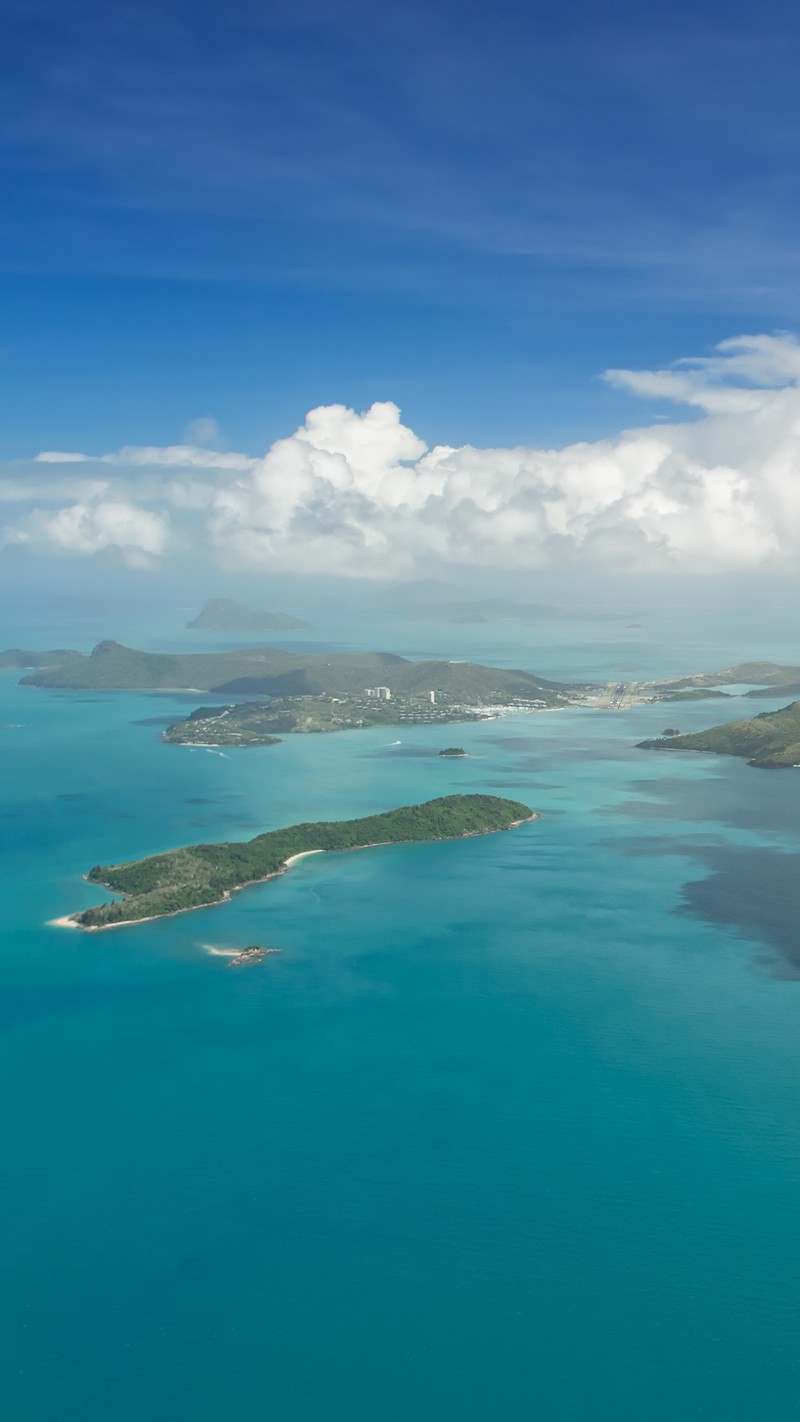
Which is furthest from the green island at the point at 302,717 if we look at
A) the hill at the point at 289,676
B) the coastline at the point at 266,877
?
the coastline at the point at 266,877

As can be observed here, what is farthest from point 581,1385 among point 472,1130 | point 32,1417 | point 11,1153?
point 11,1153

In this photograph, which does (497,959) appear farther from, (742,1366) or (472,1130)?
(742,1366)

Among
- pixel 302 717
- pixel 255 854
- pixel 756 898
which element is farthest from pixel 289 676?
pixel 756 898

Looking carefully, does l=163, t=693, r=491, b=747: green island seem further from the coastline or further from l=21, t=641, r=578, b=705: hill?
the coastline

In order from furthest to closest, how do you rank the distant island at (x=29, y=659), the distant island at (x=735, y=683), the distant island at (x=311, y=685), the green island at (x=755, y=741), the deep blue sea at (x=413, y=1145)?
the distant island at (x=29, y=659) < the distant island at (x=735, y=683) < the distant island at (x=311, y=685) < the green island at (x=755, y=741) < the deep blue sea at (x=413, y=1145)

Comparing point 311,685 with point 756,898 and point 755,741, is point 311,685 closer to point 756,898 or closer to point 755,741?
point 755,741

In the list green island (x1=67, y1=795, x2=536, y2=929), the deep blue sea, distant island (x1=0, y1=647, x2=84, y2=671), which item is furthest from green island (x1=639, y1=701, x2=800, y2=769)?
distant island (x1=0, y1=647, x2=84, y2=671)

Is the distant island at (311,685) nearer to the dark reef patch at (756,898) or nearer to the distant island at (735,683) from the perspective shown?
the distant island at (735,683)
